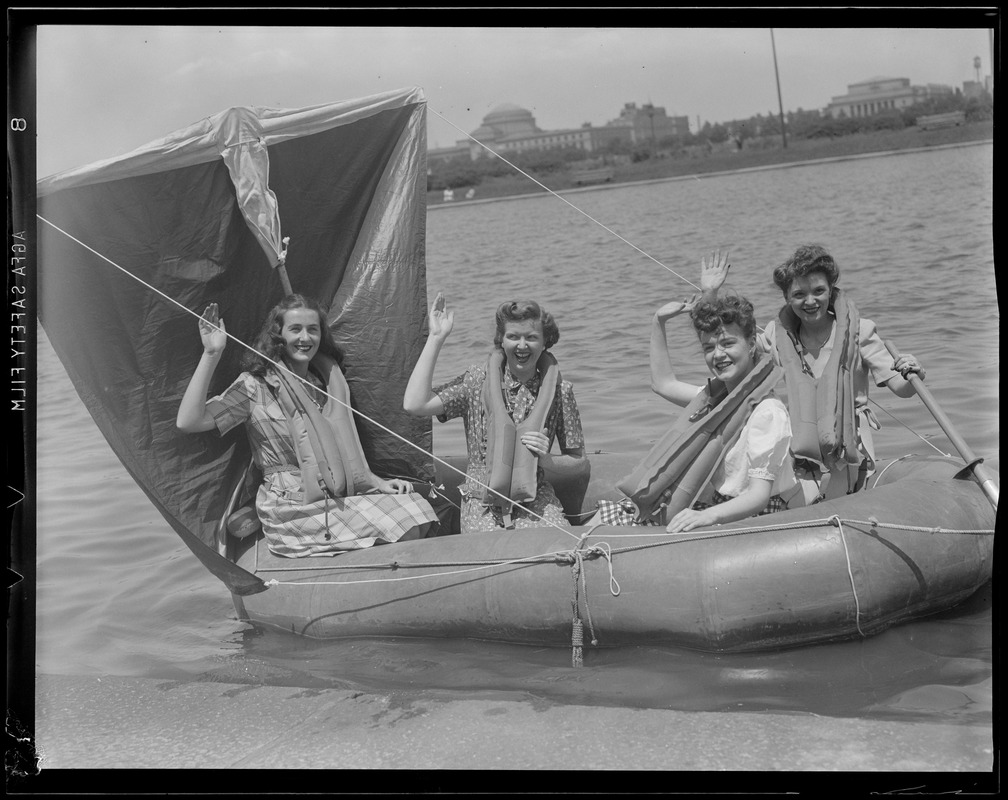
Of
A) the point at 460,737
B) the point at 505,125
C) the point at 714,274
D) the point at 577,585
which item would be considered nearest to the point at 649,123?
the point at 505,125

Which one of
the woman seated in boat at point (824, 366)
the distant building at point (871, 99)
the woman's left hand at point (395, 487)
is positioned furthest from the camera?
the distant building at point (871, 99)

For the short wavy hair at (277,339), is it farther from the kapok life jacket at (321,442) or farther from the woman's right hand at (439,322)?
the woman's right hand at (439,322)

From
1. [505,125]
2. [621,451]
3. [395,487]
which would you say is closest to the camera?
[395,487]

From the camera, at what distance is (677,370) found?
11.4 meters

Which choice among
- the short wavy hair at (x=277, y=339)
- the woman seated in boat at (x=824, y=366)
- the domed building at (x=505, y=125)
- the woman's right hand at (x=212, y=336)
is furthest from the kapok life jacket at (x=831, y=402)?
the domed building at (x=505, y=125)

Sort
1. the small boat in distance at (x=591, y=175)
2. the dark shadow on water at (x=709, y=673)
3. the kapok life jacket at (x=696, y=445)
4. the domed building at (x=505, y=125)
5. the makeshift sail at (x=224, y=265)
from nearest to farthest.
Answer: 1. the dark shadow on water at (x=709, y=673)
2. the kapok life jacket at (x=696, y=445)
3. the makeshift sail at (x=224, y=265)
4. the domed building at (x=505, y=125)
5. the small boat in distance at (x=591, y=175)

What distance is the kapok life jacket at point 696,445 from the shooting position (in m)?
4.80

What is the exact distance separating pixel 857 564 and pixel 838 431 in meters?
0.69

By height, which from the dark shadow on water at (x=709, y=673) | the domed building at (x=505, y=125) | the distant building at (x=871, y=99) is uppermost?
the domed building at (x=505, y=125)

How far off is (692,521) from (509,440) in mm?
929

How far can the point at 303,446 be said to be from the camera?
5301 millimetres

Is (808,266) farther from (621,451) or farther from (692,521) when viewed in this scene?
(621,451)
